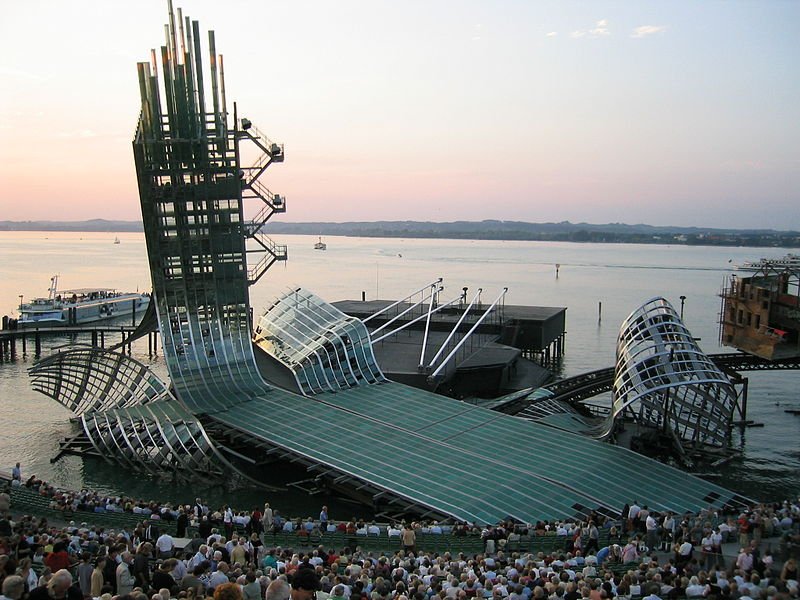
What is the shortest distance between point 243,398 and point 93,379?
26.7 ft

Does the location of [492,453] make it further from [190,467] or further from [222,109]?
[222,109]

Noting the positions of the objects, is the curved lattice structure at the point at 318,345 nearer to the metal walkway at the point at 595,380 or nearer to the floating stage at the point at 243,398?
the floating stage at the point at 243,398

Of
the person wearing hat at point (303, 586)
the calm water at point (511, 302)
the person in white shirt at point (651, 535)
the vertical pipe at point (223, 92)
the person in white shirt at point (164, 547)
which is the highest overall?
the vertical pipe at point (223, 92)

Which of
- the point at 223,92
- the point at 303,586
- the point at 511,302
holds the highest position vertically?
the point at 223,92

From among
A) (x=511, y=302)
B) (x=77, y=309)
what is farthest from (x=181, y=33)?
(x=511, y=302)

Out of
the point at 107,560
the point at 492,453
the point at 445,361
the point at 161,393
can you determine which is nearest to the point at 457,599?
the point at 107,560

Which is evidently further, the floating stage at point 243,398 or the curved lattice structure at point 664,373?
the curved lattice structure at point 664,373

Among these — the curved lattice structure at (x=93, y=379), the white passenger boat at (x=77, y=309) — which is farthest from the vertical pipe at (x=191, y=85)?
the white passenger boat at (x=77, y=309)

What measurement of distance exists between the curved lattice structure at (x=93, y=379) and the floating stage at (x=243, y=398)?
0.07 metres

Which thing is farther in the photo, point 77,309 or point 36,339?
point 77,309

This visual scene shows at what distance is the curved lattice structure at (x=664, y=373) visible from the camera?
31.5m

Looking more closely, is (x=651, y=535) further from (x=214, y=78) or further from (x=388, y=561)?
(x=214, y=78)

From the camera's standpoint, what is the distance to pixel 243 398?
34.9 metres

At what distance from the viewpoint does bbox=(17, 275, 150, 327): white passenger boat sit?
287ft
